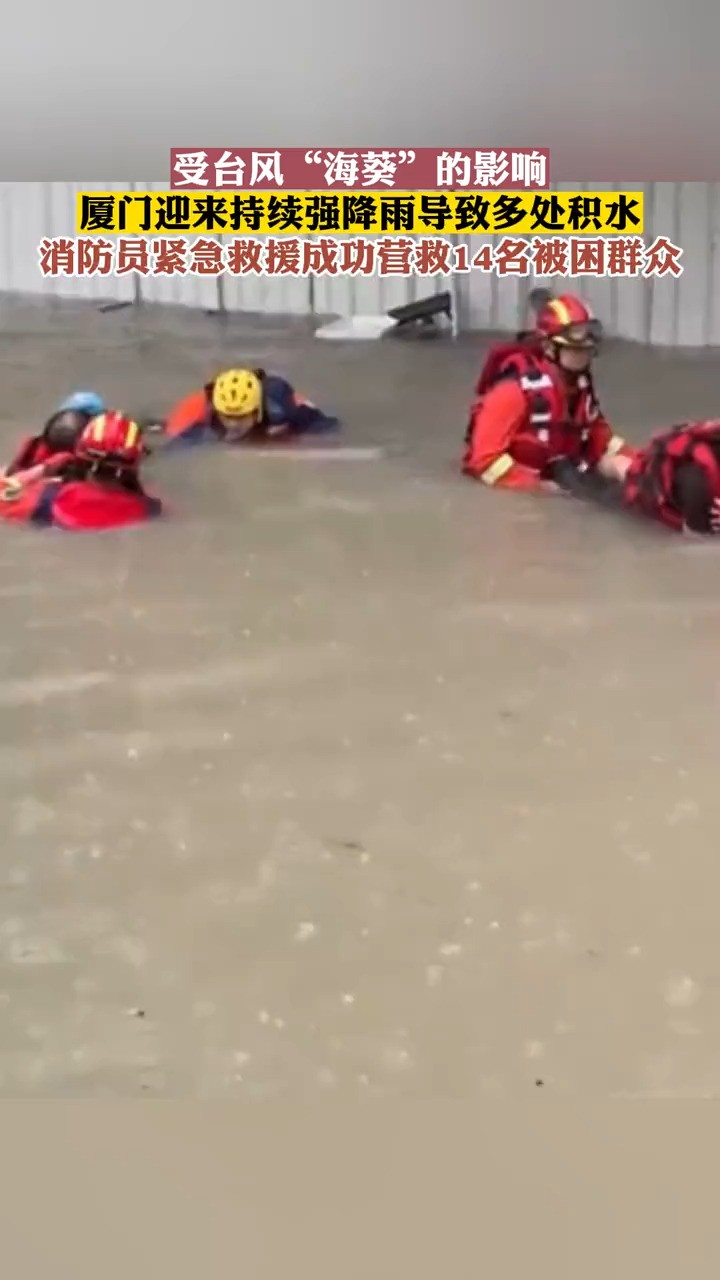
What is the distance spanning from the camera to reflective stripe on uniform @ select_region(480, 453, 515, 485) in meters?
4.07

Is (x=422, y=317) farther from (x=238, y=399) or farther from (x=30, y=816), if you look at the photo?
(x=30, y=816)

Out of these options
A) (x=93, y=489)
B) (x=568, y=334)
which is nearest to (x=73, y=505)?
(x=93, y=489)

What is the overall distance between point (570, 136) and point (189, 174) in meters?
0.50

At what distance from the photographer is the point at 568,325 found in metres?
3.85

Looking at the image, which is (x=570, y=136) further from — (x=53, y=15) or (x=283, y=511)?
(x=283, y=511)

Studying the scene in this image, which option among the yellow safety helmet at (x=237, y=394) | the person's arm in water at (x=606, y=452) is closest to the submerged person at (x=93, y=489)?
the yellow safety helmet at (x=237, y=394)

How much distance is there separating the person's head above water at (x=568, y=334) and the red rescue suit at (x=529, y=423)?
4cm

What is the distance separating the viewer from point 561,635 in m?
2.97

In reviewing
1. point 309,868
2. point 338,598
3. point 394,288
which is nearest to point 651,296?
point 394,288

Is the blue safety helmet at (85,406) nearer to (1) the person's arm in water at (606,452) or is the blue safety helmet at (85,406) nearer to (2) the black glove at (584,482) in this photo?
(2) the black glove at (584,482)

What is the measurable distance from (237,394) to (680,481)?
1.41m

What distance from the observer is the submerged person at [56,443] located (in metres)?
3.85

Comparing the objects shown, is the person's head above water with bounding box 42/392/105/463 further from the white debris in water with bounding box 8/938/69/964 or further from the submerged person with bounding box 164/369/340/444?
the white debris in water with bounding box 8/938/69/964

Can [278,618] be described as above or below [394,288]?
below
